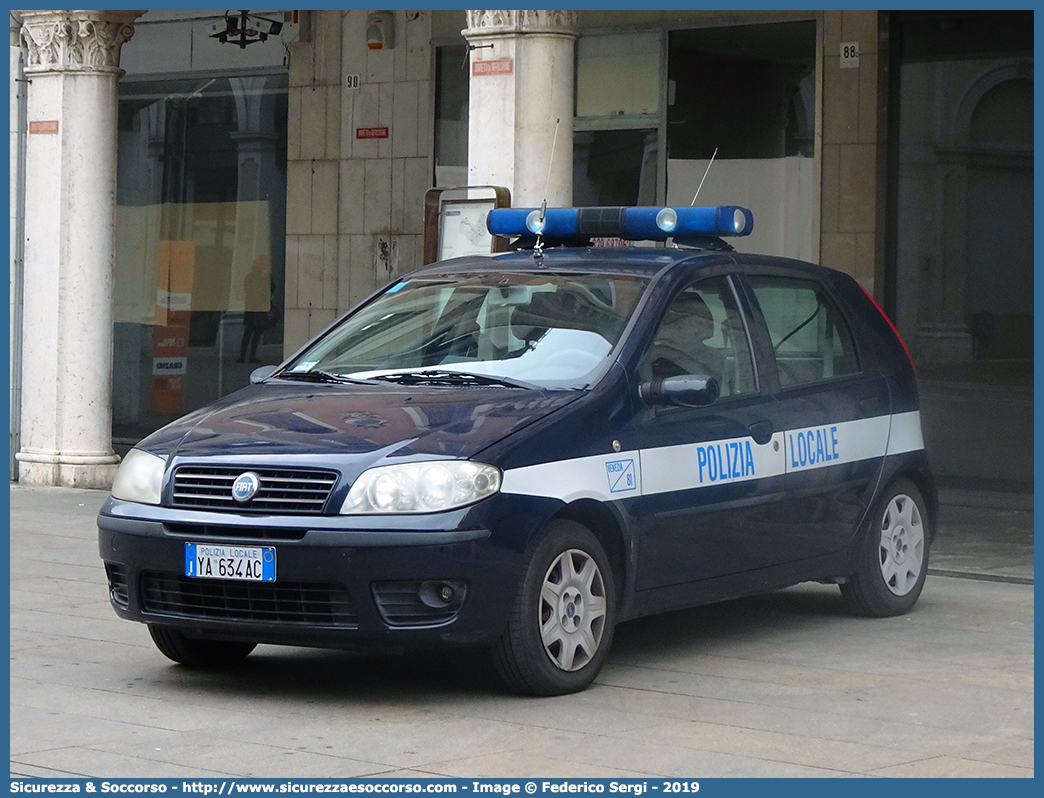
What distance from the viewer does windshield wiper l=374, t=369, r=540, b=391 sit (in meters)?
6.88

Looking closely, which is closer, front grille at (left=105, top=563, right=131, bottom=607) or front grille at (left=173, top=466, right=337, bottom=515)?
front grille at (left=173, top=466, right=337, bottom=515)

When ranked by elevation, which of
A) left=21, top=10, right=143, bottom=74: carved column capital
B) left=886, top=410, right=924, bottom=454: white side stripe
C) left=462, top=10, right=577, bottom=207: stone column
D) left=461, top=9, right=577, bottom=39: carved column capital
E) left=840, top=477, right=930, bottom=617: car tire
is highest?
left=21, top=10, right=143, bottom=74: carved column capital

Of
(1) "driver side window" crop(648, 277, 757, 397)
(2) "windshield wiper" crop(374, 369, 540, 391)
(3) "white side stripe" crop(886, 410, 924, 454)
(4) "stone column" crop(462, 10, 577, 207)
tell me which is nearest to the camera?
(2) "windshield wiper" crop(374, 369, 540, 391)

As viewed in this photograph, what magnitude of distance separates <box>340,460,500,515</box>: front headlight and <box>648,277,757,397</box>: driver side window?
1.18m

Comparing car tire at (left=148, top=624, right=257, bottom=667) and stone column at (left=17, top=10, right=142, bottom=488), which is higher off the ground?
stone column at (left=17, top=10, right=142, bottom=488)

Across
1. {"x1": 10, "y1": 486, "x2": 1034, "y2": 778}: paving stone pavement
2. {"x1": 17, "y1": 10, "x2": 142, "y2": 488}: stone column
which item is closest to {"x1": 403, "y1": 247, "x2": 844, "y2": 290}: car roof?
{"x1": 10, "y1": 486, "x2": 1034, "y2": 778}: paving stone pavement

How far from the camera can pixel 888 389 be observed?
332 inches

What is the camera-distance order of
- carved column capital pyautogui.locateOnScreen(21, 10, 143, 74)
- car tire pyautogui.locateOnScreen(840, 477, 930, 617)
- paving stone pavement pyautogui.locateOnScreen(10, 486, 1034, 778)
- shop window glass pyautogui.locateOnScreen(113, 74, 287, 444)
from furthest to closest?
1. shop window glass pyautogui.locateOnScreen(113, 74, 287, 444)
2. carved column capital pyautogui.locateOnScreen(21, 10, 143, 74)
3. car tire pyautogui.locateOnScreen(840, 477, 930, 617)
4. paving stone pavement pyautogui.locateOnScreen(10, 486, 1034, 778)

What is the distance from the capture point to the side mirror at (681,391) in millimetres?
6883

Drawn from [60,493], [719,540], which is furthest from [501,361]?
[60,493]

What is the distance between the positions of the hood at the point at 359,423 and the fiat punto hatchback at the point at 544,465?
1 cm

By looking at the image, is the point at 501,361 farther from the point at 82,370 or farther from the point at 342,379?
the point at 82,370

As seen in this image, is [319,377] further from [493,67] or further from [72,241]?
[72,241]

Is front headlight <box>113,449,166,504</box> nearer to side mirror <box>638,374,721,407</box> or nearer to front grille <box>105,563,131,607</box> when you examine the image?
front grille <box>105,563,131,607</box>
